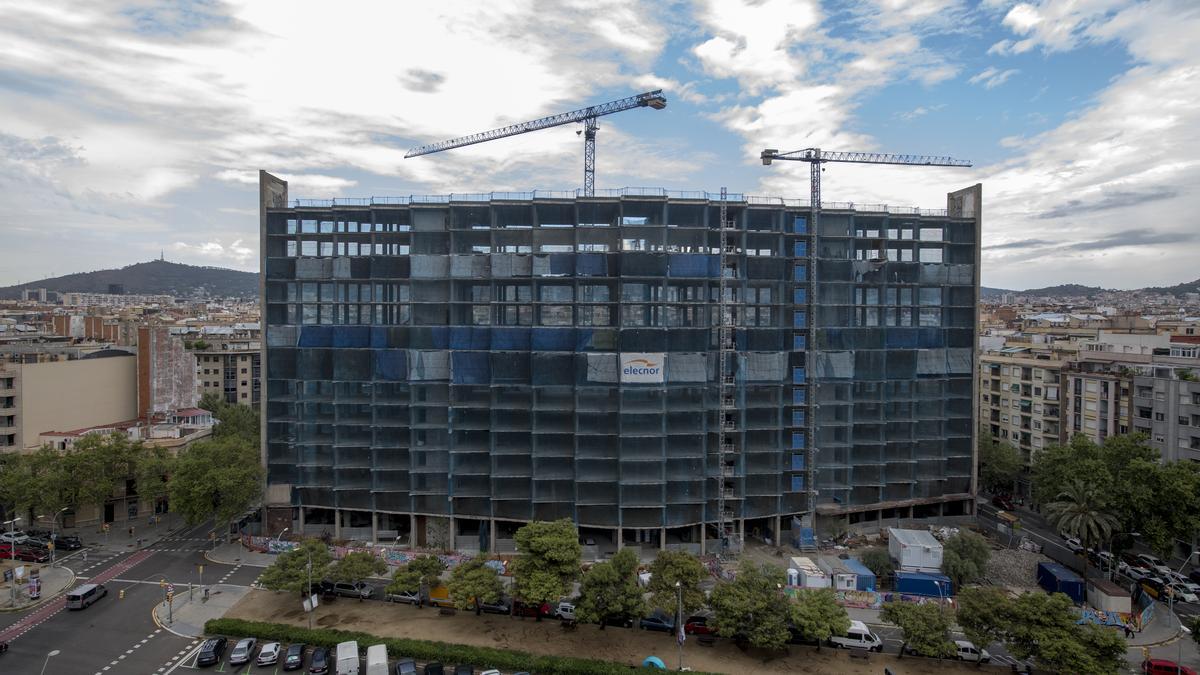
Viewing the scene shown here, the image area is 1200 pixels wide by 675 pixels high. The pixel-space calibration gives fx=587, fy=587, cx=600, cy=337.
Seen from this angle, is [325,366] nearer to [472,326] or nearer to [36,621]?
[472,326]

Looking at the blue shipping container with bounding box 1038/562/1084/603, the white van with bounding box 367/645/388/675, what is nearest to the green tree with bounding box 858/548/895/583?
the blue shipping container with bounding box 1038/562/1084/603

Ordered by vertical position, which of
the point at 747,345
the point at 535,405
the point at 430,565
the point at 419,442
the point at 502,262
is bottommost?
the point at 430,565

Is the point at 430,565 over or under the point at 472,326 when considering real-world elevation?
under

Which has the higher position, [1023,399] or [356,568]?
[1023,399]

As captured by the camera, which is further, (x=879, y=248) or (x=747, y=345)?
(x=879, y=248)

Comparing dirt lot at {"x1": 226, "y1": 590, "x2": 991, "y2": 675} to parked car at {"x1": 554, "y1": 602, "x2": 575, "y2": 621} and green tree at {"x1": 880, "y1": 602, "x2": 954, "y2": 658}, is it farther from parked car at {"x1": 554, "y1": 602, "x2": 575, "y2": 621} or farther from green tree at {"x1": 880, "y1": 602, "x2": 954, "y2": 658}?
green tree at {"x1": 880, "y1": 602, "x2": 954, "y2": 658}

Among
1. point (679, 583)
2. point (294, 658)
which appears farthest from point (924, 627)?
point (294, 658)

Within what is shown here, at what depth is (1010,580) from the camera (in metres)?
52.4

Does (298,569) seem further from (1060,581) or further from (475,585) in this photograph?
(1060,581)

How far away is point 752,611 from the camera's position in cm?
3878

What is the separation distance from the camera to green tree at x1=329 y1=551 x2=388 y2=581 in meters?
44.8

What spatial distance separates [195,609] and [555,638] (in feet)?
94.6

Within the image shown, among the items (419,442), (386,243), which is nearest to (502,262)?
(386,243)

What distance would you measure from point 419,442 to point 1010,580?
56580 mm
